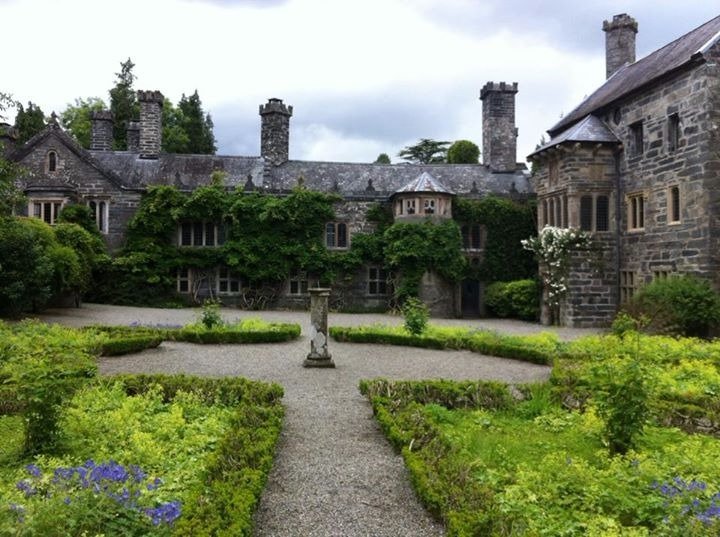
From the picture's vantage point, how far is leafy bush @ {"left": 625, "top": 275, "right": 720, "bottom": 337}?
17.7 meters

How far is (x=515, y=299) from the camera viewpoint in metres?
26.7

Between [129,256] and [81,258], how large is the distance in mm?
3396

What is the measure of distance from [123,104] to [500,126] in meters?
30.4

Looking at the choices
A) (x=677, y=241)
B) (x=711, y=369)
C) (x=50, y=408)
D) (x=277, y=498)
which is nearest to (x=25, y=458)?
(x=50, y=408)

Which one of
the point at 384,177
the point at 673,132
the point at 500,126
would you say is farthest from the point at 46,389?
the point at 500,126

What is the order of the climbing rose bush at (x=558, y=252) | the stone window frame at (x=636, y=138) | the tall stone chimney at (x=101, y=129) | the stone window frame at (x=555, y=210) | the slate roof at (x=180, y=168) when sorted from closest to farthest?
1. the stone window frame at (x=636, y=138)
2. the climbing rose bush at (x=558, y=252)
3. the stone window frame at (x=555, y=210)
4. the slate roof at (x=180, y=168)
5. the tall stone chimney at (x=101, y=129)

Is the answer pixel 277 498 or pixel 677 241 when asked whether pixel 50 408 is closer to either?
pixel 277 498

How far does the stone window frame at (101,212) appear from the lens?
2894 cm

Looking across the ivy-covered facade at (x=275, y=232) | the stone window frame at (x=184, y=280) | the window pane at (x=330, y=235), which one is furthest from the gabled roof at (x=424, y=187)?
the stone window frame at (x=184, y=280)

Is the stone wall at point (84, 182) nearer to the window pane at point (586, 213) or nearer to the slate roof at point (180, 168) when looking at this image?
the slate roof at point (180, 168)

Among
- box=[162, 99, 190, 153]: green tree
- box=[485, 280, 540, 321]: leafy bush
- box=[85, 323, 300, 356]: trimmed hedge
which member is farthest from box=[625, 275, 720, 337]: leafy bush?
box=[162, 99, 190, 153]: green tree

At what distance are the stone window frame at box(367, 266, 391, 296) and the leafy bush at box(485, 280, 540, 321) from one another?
15.9 ft

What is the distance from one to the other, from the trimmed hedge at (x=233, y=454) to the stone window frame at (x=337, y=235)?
20.7 meters

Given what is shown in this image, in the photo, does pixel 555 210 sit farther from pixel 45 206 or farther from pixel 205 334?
pixel 45 206
